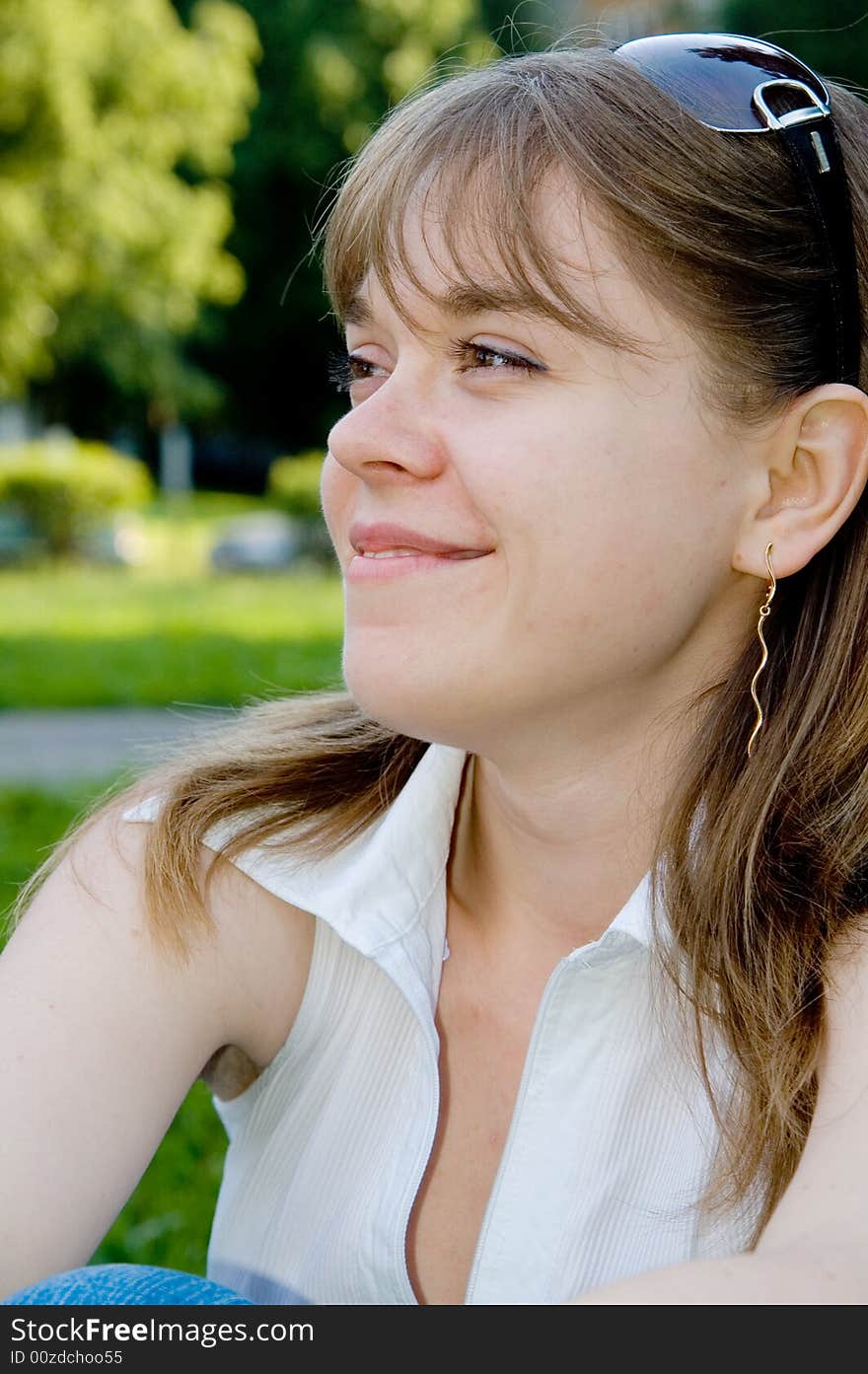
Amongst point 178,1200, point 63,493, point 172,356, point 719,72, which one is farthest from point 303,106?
point 719,72

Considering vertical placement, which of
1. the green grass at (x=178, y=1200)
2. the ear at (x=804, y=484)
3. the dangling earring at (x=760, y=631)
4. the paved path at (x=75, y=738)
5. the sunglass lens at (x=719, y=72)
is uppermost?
the sunglass lens at (x=719, y=72)

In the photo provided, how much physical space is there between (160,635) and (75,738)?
250 centimetres

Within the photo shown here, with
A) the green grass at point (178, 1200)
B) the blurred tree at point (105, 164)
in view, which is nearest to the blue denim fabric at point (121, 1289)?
the green grass at point (178, 1200)

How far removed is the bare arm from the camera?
188cm

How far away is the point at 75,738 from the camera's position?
6.92 m

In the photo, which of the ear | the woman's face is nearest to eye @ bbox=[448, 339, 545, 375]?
the woman's face

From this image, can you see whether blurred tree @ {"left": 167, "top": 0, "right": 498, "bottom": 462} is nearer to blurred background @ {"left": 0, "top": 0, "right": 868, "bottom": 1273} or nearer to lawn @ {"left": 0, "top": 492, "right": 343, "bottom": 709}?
blurred background @ {"left": 0, "top": 0, "right": 868, "bottom": 1273}

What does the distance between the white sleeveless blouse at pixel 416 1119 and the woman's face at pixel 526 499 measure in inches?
10.9

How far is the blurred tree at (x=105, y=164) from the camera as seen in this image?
1720cm

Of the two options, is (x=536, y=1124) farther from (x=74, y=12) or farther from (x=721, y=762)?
(x=74, y=12)

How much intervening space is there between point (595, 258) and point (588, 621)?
425mm

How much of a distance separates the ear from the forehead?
0.22 metres

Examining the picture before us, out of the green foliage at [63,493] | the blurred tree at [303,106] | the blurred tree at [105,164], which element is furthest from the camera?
the blurred tree at [303,106]

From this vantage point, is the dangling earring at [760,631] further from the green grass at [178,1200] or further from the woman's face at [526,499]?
the green grass at [178,1200]
